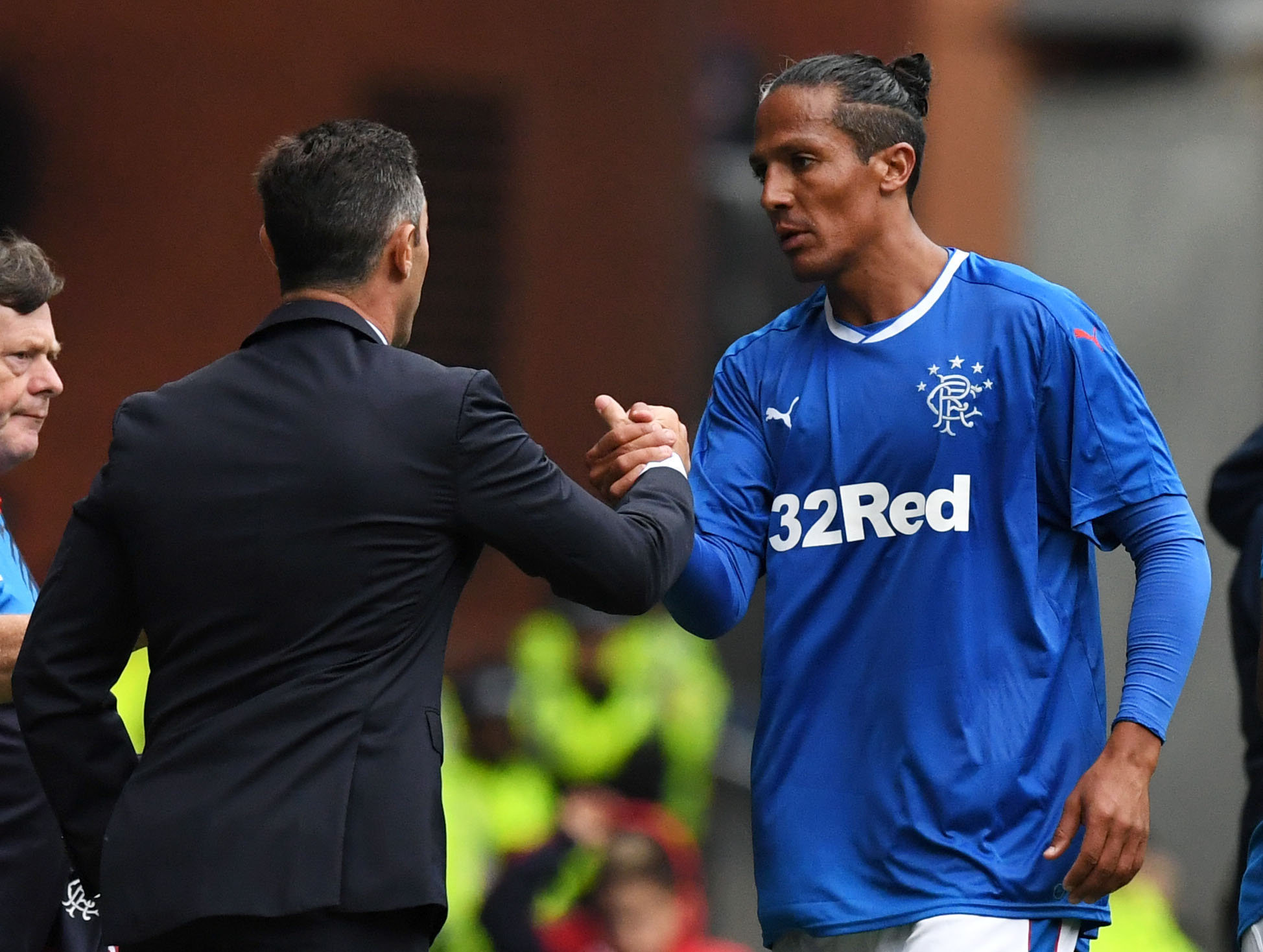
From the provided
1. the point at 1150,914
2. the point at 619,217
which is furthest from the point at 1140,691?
the point at 1150,914

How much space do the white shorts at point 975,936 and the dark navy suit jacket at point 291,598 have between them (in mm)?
713

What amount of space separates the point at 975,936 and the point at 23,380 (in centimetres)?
190

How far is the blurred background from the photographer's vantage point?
5.29 m

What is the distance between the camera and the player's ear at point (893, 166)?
9.30 ft

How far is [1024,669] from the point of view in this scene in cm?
260

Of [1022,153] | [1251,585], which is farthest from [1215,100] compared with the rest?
[1251,585]

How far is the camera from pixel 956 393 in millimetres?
2686

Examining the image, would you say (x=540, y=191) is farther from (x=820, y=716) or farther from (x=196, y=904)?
(x=196, y=904)

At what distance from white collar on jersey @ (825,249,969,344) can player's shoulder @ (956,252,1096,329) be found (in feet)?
0.07

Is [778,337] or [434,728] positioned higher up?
[778,337]

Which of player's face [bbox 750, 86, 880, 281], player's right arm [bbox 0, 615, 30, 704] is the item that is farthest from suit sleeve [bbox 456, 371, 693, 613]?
player's right arm [bbox 0, 615, 30, 704]

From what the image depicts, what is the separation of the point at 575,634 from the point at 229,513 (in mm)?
3517

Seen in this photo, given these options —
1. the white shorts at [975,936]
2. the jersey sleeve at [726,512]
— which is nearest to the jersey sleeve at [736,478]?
the jersey sleeve at [726,512]

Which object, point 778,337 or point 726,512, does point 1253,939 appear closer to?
point 726,512
